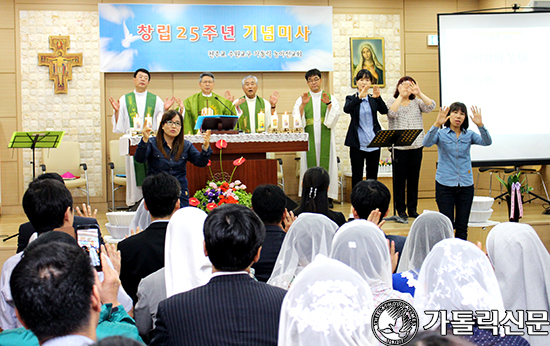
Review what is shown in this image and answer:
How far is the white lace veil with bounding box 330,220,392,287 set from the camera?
1.77 m

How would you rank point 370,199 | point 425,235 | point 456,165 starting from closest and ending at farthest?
point 425,235
point 370,199
point 456,165

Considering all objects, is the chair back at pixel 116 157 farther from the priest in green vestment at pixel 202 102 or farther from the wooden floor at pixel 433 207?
the priest in green vestment at pixel 202 102

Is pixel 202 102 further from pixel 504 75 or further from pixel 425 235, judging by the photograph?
pixel 425 235

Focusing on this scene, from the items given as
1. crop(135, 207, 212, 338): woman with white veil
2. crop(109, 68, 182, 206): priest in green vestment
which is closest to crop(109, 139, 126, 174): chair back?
crop(109, 68, 182, 206): priest in green vestment

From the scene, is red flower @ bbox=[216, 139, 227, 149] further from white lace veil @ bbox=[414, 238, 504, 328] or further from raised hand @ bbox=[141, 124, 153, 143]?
white lace veil @ bbox=[414, 238, 504, 328]

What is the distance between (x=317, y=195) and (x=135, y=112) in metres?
3.96

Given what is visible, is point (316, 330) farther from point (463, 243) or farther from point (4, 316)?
point (4, 316)

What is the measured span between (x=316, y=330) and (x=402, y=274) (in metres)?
1.01

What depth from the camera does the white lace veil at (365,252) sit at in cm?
177

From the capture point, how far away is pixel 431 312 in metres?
1.54

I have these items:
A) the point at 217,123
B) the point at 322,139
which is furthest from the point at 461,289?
the point at 322,139

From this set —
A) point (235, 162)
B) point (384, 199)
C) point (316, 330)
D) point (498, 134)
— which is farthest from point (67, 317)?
point (498, 134)

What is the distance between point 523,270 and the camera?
1.74m

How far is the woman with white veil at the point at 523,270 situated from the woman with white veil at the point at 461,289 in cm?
24
